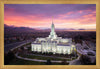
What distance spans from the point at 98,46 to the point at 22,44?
5.24m

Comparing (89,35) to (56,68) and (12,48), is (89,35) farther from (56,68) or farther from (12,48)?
(12,48)

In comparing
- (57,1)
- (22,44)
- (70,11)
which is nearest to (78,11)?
(70,11)

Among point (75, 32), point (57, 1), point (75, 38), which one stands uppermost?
point (57, 1)

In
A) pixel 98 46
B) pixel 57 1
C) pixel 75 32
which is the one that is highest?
pixel 57 1

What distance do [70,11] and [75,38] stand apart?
2153 millimetres

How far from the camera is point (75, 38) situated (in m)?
5.56

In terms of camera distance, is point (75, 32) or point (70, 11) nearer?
point (70, 11)

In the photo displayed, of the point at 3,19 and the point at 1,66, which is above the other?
the point at 3,19

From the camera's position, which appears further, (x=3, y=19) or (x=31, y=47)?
(x=31, y=47)

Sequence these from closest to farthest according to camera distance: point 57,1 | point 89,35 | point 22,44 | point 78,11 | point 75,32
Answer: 1. point 57,1
2. point 78,11
3. point 89,35
4. point 75,32
5. point 22,44

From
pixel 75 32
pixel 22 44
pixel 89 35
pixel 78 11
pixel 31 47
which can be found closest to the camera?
pixel 78 11

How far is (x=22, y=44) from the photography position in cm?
584

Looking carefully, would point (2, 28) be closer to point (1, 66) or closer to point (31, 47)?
point (1, 66)

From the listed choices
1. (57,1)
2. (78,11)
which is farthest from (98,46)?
(57,1)
